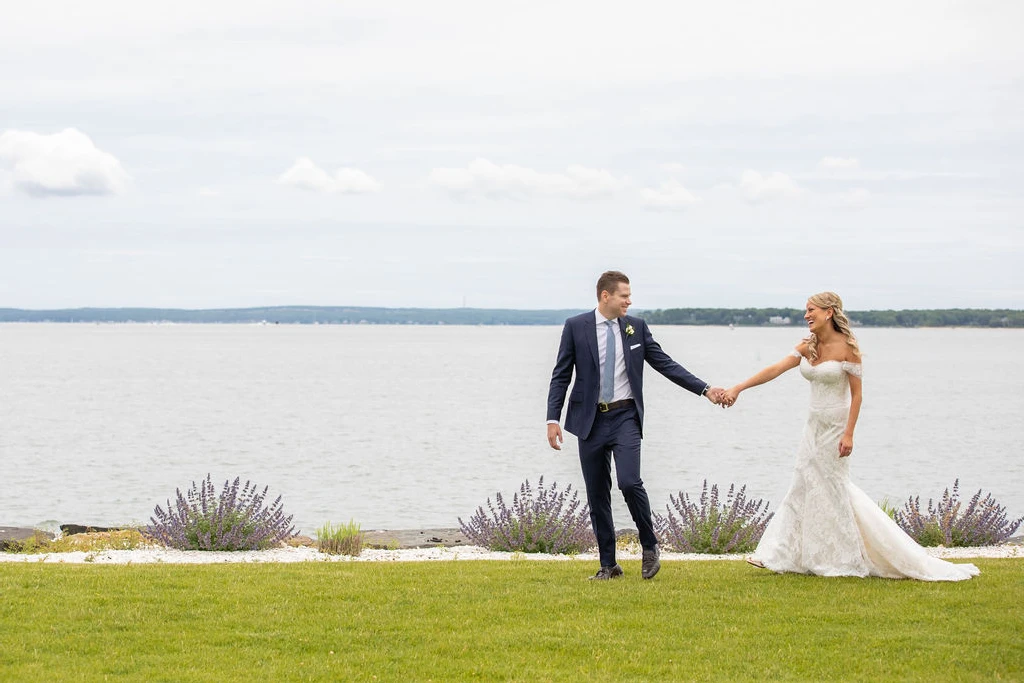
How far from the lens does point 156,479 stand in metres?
32.0

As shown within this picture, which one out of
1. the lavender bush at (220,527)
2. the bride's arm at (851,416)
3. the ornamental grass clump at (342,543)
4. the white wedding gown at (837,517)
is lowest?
the ornamental grass clump at (342,543)

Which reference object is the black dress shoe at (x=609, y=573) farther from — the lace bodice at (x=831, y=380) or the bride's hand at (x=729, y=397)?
the lace bodice at (x=831, y=380)

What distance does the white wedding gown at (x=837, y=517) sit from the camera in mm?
10008

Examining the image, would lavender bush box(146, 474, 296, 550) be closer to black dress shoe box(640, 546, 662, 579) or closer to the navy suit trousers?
the navy suit trousers

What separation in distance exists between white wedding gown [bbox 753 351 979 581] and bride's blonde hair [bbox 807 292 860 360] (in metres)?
0.18

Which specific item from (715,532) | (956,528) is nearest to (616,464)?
(715,532)

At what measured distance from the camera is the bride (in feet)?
32.8

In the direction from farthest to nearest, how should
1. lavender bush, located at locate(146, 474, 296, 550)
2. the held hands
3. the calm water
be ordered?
1. the calm water
2. lavender bush, located at locate(146, 474, 296, 550)
3. the held hands

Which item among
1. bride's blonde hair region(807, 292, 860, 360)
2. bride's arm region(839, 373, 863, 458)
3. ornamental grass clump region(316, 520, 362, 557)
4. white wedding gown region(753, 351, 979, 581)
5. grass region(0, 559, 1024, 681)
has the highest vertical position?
bride's blonde hair region(807, 292, 860, 360)

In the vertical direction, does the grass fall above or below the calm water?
above

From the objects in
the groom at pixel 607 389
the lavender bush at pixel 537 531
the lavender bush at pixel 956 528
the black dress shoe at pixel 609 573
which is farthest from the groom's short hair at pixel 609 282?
the lavender bush at pixel 956 528

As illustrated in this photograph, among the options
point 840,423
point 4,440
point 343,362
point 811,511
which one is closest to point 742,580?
point 811,511

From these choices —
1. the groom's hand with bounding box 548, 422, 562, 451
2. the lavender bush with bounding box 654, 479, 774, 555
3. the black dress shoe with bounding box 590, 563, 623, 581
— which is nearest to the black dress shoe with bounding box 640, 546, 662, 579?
the black dress shoe with bounding box 590, 563, 623, 581

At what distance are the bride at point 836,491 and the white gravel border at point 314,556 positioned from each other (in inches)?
83.5
